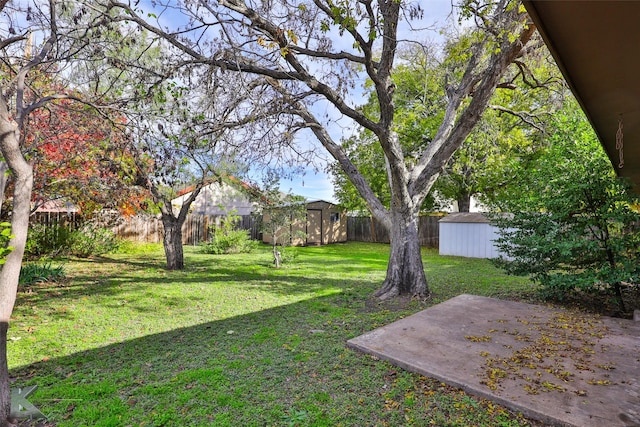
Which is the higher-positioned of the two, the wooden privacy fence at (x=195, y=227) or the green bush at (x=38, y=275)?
the wooden privacy fence at (x=195, y=227)

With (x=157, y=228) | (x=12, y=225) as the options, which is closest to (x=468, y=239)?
(x=12, y=225)

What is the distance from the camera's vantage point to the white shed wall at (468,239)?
35.2 feet

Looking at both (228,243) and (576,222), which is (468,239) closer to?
(576,222)

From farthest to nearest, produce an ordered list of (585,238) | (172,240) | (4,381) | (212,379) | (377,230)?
1. (377,230)
2. (172,240)
3. (585,238)
4. (212,379)
5. (4,381)

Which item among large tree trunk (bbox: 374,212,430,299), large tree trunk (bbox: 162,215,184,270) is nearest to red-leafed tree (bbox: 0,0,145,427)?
large tree trunk (bbox: 162,215,184,270)

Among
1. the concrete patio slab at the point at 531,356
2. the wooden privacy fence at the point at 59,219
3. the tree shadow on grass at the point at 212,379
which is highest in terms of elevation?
the wooden privacy fence at the point at 59,219

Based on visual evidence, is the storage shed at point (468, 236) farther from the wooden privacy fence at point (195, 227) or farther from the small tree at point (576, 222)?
the small tree at point (576, 222)

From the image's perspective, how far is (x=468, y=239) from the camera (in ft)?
37.2

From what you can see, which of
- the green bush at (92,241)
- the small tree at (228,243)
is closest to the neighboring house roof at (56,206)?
the green bush at (92,241)

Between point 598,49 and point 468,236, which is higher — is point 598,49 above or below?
above

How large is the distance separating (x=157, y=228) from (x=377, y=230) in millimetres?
11316

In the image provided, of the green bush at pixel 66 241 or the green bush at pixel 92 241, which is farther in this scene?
the green bush at pixel 92 241

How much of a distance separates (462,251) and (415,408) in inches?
401

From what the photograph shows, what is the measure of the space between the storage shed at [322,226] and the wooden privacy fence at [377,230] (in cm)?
62
